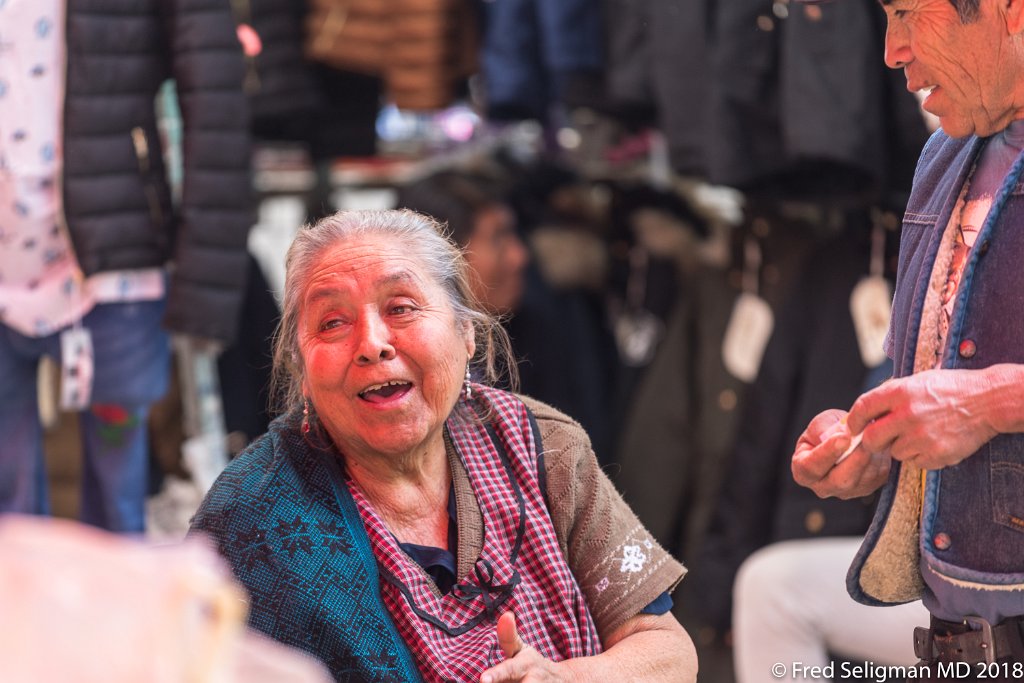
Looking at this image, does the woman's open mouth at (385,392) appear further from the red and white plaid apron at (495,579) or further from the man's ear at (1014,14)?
the man's ear at (1014,14)

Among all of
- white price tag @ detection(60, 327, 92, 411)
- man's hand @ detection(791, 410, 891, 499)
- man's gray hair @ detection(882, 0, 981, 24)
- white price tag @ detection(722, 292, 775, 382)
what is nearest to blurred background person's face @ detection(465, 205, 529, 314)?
white price tag @ detection(722, 292, 775, 382)

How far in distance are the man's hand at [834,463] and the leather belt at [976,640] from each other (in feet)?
0.66

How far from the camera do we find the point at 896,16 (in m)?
1.53

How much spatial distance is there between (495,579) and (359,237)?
504 millimetres

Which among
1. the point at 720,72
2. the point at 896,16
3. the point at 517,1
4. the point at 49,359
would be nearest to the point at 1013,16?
the point at 896,16

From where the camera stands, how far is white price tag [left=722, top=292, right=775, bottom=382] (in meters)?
3.26

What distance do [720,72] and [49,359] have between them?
1615 millimetres

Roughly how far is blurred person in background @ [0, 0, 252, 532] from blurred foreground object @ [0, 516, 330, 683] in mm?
1940

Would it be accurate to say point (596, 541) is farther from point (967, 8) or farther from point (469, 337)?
point (967, 8)

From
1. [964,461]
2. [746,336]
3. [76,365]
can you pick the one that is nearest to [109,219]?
[76,365]

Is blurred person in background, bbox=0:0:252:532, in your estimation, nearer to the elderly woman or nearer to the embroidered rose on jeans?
the elderly woman

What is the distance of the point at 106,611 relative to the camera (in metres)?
0.74

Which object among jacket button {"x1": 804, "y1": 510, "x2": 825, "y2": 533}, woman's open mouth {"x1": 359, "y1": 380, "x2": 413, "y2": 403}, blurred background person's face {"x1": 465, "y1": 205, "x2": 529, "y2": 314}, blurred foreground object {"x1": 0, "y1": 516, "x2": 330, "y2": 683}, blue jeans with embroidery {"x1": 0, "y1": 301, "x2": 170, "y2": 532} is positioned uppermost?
blurred foreground object {"x1": 0, "y1": 516, "x2": 330, "y2": 683}

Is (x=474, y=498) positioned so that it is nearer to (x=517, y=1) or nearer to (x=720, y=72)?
(x=720, y=72)
